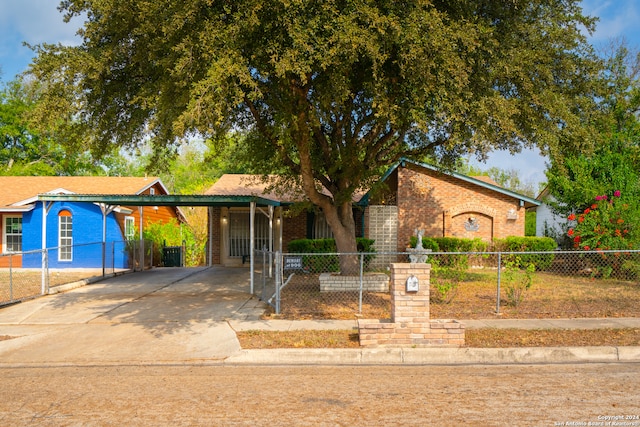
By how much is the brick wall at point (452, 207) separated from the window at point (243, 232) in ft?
20.9

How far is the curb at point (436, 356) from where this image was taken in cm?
734

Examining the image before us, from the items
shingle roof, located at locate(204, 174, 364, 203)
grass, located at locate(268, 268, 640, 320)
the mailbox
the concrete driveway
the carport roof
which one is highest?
shingle roof, located at locate(204, 174, 364, 203)

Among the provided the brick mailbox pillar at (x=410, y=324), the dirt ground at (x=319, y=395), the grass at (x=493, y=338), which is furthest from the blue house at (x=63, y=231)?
the brick mailbox pillar at (x=410, y=324)

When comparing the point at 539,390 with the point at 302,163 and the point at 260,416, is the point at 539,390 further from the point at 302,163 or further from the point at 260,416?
the point at 302,163

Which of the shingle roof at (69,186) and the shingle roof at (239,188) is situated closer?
the shingle roof at (239,188)

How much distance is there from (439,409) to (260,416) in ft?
6.33

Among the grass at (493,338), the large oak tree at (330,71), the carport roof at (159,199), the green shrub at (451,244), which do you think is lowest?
the grass at (493,338)

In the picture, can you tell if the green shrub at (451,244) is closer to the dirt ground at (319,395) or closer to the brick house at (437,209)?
the brick house at (437,209)

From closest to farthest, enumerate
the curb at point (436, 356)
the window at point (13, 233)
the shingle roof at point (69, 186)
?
the curb at point (436, 356) < the window at point (13, 233) < the shingle roof at point (69, 186)

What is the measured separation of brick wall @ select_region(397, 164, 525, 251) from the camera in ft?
60.6

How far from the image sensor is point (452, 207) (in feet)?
61.1

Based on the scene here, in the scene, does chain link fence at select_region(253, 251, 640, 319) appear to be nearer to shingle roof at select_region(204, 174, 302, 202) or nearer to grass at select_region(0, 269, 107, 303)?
shingle roof at select_region(204, 174, 302, 202)

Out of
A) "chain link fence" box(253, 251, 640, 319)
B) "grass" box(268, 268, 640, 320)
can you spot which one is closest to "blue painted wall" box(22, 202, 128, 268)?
"chain link fence" box(253, 251, 640, 319)

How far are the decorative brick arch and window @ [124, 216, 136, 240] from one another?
45.6ft
